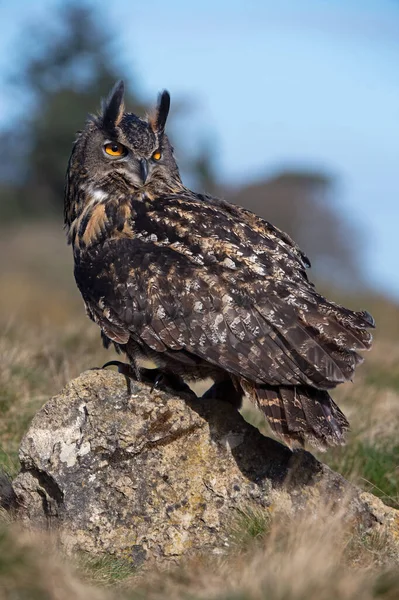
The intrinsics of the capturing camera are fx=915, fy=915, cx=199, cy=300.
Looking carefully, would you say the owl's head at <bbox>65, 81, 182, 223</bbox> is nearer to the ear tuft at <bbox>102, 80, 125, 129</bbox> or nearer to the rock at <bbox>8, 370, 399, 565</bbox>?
the ear tuft at <bbox>102, 80, 125, 129</bbox>

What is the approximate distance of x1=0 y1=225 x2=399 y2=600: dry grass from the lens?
2914mm

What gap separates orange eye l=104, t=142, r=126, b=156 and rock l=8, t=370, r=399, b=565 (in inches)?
54.1

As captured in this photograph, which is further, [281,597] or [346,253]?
[346,253]

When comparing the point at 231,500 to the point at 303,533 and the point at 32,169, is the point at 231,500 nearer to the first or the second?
the point at 303,533

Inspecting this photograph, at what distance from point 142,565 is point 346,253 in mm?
37425

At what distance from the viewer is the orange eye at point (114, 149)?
5.05 m

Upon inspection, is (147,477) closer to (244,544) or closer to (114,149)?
(244,544)

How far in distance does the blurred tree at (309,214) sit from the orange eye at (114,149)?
108 ft

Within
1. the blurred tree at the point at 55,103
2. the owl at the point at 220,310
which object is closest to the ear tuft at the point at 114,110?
the owl at the point at 220,310

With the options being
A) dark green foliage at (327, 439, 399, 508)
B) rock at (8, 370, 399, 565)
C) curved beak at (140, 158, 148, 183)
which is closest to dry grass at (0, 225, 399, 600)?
dark green foliage at (327, 439, 399, 508)

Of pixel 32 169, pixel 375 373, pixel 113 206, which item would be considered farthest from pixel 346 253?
pixel 113 206

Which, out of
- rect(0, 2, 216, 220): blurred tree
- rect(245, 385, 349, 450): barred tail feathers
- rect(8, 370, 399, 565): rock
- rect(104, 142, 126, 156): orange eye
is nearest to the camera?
rect(245, 385, 349, 450): barred tail feathers

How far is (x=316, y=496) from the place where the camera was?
4309 millimetres

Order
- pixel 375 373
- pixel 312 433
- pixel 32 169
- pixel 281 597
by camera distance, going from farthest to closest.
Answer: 1. pixel 32 169
2. pixel 375 373
3. pixel 312 433
4. pixel 281 597
